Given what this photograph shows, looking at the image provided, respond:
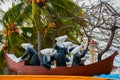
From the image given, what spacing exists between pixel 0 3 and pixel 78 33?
2750 mm

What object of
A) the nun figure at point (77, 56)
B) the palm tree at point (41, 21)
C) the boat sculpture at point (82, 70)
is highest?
the palm tree at point (41, 21)

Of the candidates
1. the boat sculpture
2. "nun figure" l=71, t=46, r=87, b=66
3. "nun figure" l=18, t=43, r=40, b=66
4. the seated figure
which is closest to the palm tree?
"nun figure" l=18, t=43, r=40, b=66

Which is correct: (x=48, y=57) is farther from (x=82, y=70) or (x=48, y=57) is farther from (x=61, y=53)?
(x=82, y=70)

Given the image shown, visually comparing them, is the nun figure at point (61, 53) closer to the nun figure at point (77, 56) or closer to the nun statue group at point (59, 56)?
the nun statue group at point (59, 56)

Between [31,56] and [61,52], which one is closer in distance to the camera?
[61,52]

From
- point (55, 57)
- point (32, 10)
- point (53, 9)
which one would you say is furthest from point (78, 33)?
point (55, 57)

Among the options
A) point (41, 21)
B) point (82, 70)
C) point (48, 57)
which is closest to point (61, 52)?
point (48, 57)

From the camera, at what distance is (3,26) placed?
38.8ft

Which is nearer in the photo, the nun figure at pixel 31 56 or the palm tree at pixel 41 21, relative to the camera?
the nun figure at pixel 31 56

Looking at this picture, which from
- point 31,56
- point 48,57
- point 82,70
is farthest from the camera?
point 31,56

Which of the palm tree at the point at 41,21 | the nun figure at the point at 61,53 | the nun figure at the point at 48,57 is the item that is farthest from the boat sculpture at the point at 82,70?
the palm tree at the point at 41,21

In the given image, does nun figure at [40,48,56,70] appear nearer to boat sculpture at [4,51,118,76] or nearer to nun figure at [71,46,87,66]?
boat sculpture at [4,51,118,76]

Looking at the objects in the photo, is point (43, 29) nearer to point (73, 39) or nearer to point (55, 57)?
point (73, 39)

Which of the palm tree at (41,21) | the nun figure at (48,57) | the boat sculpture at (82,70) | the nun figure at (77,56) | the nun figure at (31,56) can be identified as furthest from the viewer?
the palm tree at (41,21)
